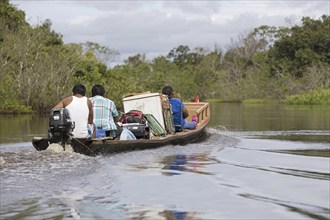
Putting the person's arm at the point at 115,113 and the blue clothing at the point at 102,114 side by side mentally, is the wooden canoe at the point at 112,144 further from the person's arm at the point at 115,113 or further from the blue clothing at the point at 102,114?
the person's arm at the point at 115,113

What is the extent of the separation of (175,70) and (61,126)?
56955 mm

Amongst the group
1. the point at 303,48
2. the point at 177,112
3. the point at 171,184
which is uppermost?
the point at 303,48

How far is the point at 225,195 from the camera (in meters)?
7.24

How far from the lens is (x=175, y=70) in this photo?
6675cm

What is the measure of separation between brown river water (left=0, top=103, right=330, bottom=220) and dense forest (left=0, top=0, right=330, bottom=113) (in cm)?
1849

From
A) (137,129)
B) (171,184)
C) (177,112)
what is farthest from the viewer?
(177,112)

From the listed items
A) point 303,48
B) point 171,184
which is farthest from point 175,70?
point 171,184

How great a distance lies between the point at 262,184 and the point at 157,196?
5.23 feet

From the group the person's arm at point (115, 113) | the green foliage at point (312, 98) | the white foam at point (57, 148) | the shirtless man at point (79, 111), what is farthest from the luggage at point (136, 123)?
the green foliage at point (312, 98)

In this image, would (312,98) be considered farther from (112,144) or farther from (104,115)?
(112,144)

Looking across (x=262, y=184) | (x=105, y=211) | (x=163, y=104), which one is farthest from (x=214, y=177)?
(x=163, y=104)

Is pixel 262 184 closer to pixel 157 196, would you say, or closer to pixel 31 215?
pixel 157 196

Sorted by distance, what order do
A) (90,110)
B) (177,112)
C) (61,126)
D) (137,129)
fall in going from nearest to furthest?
(61,126) < (90,110) < (137,129) < (177,112)

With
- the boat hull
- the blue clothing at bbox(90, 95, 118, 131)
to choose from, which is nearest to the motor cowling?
the boat hull
